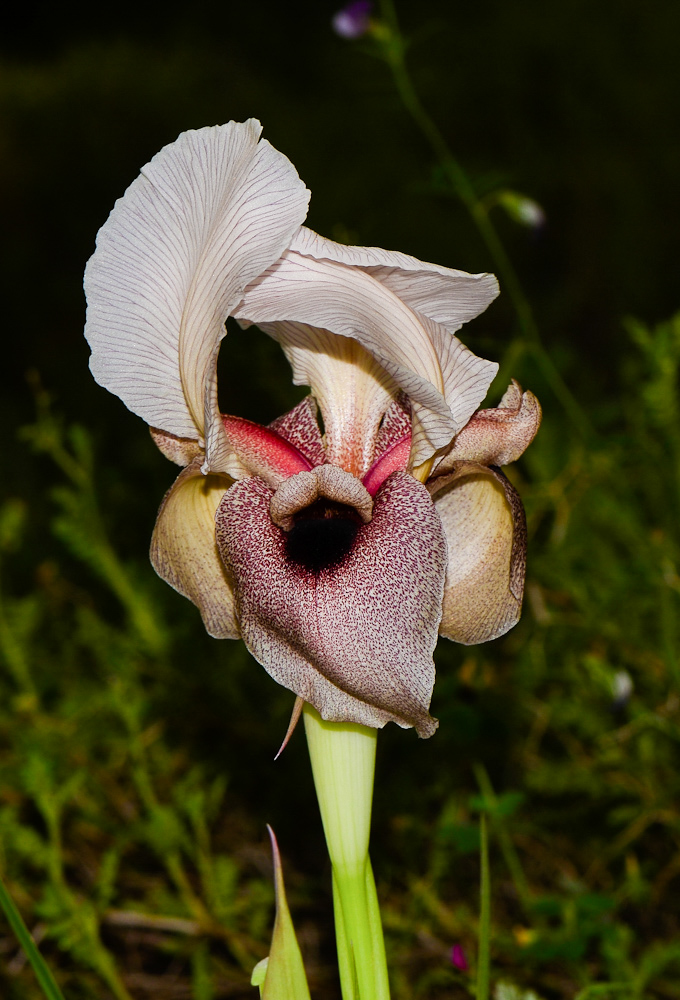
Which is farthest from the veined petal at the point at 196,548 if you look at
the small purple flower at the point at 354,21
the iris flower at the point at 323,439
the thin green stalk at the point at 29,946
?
the small purple flower at the point at 354,21

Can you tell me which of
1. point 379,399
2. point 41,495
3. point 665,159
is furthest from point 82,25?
point 379,399

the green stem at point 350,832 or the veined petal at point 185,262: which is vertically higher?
the veined petal at point 185,262

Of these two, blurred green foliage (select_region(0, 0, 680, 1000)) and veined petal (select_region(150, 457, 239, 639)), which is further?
blurred green foliage (select_region(0, 0, 680, 1000))

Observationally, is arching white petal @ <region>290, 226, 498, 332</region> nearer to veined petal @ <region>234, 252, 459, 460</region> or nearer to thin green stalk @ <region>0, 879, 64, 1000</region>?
veined petal @ <region>234, 252, 459, 460</region>

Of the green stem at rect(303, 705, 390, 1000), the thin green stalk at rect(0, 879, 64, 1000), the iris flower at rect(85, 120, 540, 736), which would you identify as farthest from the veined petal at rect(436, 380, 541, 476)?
the thin green stalk at rect(0, 879, 64, 1000)

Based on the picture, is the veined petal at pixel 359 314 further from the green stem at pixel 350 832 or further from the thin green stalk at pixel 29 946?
the thin green stalk at pixel 29 946

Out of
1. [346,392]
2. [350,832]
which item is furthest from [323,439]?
[350,832]
